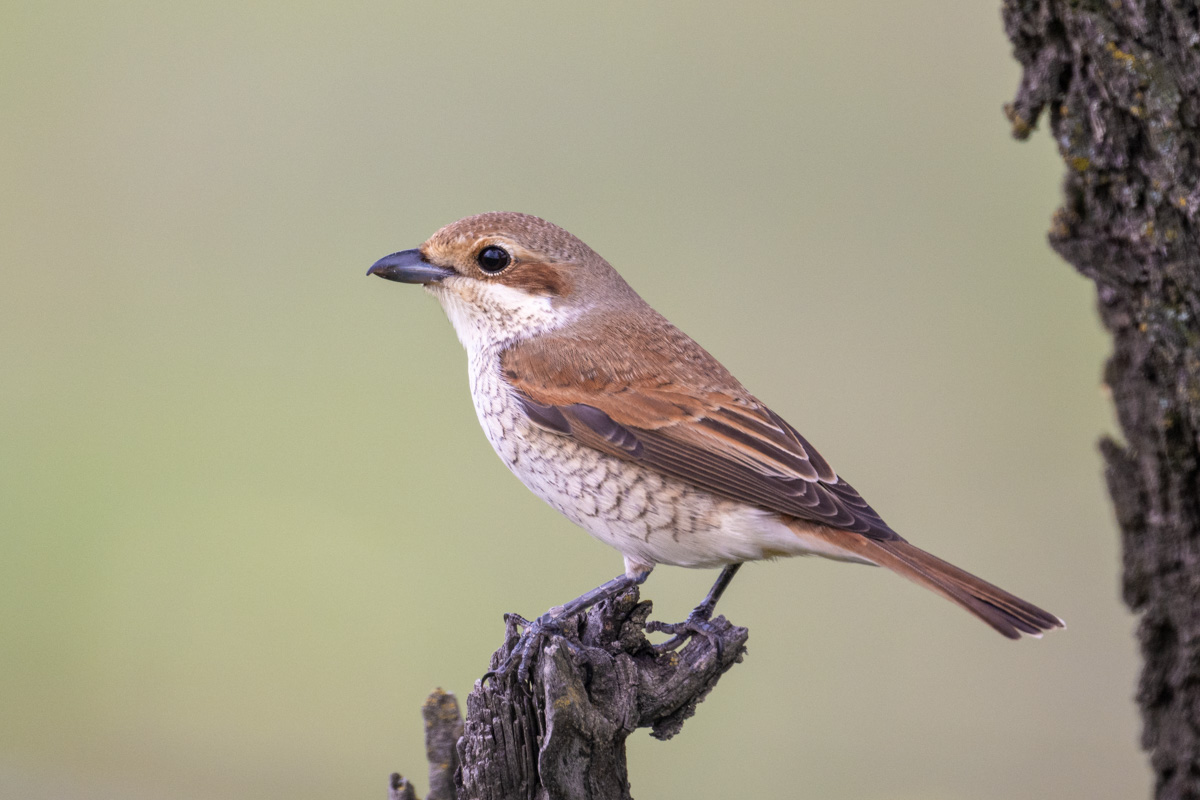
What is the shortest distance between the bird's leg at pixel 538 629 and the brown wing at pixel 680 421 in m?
0.37

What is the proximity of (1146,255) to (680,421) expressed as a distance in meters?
1.35

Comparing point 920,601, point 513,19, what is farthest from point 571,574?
point 513,19

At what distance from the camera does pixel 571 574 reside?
5.37 m

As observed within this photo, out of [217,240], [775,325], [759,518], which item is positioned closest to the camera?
[759,518]

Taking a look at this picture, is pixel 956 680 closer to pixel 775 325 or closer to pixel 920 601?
pixel 920 601

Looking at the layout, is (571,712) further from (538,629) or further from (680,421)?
(680,421)

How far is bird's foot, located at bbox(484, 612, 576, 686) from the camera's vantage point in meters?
2.85

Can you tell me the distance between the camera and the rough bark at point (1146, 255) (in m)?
3.12

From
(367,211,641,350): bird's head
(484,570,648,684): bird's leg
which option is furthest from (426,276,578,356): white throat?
(484,570,648,684): bird's leg

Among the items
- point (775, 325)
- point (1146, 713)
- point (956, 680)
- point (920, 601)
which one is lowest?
point (1146, 713)

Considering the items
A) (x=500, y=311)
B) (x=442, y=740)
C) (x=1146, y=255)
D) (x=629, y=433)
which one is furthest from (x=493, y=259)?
(x=1146, y=255)

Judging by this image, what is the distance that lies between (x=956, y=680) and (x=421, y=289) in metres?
3.01

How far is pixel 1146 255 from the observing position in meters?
3.26

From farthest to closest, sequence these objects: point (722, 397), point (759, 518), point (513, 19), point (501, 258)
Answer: point (513, 19)
point (501, 258)
point (722, 397)
point (759, 518)
